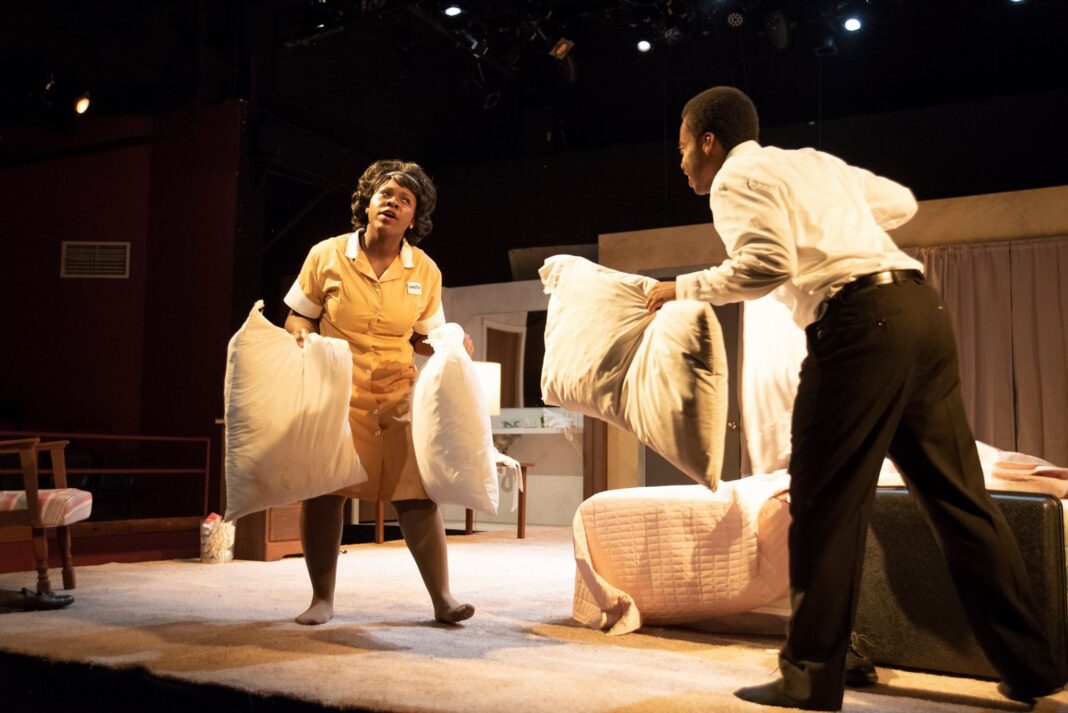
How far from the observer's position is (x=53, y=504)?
3.50 meters

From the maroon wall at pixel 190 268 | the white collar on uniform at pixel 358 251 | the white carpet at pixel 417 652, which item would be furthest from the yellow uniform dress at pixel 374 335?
the maroon wall at pixel 190 268

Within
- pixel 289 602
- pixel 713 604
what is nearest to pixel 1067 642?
pixel 713 604

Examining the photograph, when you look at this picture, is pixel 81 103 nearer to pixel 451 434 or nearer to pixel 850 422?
pixel 451 434

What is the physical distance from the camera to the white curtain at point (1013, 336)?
20.4ft

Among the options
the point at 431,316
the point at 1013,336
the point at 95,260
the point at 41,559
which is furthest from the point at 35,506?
the point at 1013,336

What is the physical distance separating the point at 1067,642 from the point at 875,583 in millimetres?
415

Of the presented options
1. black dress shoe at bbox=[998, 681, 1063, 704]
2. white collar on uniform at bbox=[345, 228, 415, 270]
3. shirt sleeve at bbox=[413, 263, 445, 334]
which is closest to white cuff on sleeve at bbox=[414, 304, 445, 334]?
shirt sleeve at bbox=[413, 263, 445, 334]

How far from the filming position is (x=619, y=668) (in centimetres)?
219

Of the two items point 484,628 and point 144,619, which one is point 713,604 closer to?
point 484,628

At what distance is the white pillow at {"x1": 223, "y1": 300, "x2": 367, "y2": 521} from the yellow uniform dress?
0.09m

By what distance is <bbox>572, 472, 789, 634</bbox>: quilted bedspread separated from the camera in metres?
2.69

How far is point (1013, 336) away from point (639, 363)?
514cm

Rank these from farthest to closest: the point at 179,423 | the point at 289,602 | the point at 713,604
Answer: the point at 179,423
the point at 289,602
the point at 713,604

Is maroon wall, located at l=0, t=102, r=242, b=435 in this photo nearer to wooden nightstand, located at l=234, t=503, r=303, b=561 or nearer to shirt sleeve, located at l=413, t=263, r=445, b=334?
wooden nightstand, located at l=234, t=503, r=303, b=561
